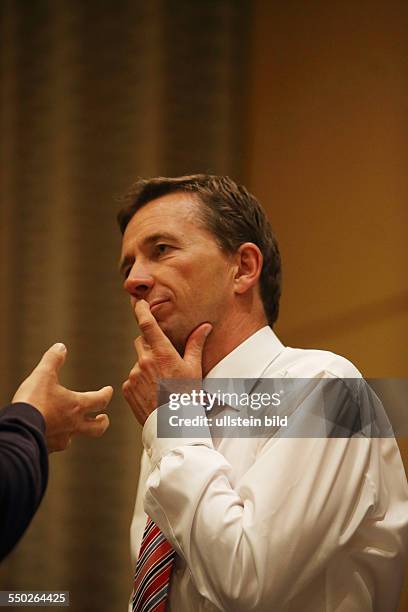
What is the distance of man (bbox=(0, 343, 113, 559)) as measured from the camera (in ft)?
2.65

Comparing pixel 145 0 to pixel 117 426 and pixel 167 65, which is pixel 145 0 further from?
pixel 117 426

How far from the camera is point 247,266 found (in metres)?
1.22

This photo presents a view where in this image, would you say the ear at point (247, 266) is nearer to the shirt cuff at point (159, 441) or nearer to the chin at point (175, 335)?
the chin at point (175, 335)

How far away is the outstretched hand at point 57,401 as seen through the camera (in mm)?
967

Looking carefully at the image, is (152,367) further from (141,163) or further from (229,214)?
(141,163)

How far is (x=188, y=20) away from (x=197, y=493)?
1007 mm

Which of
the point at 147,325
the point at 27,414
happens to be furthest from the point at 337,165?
the point at 27,414

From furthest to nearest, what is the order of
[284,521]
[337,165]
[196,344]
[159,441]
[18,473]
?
[337,165], [196,344], [159,441], [284,521], [18,473]

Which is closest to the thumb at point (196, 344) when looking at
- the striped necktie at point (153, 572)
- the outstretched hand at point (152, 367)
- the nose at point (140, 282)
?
the outstretched hand at point (152, 367)

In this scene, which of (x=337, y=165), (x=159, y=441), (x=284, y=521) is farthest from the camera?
(x=337, y=165)

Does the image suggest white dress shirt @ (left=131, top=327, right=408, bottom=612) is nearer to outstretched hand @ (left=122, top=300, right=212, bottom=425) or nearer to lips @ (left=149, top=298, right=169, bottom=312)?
outstretched hand @ (left=122, top=300, right=212, bottom=425)

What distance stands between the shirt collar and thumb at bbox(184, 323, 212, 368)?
0.15 feet

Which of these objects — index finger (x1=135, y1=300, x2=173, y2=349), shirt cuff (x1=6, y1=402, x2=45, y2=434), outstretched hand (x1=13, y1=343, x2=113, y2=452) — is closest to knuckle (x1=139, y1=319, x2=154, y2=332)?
index finger (x1=135, y1=300, x2=173, y2=349)

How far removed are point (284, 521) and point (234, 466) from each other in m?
0.14
